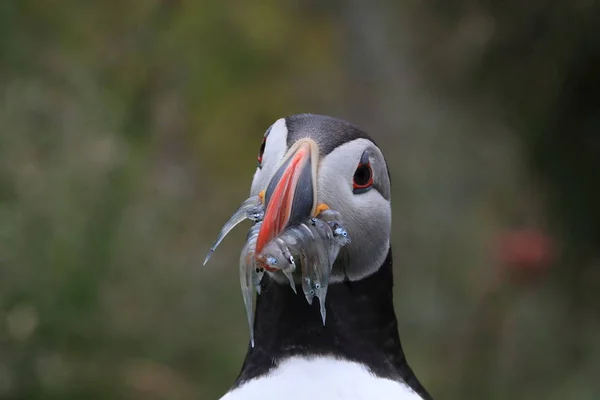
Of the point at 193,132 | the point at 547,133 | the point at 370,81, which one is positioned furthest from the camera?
the point at 370,81

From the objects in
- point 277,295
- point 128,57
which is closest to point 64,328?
point 128,57

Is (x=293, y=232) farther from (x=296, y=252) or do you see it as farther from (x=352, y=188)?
(x=352, y=188)

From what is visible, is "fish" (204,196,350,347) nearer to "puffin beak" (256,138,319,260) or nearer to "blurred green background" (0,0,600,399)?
"puffin beak" (256,138,319,260)

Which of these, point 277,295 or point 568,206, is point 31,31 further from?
point 277,295

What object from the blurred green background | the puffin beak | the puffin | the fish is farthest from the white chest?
the blurred green background

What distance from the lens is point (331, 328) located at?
1.78 meters

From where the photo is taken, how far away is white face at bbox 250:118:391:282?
167 cm

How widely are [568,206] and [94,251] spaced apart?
6.01 ft

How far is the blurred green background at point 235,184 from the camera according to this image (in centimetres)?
360

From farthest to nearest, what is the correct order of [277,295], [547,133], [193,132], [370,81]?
[370,81] → [193,132] → [547,133] → [277,295]

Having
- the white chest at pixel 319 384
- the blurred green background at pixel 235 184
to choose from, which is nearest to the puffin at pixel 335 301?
the white chest at pixel 319 384

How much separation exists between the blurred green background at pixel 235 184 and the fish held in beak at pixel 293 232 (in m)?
1.90

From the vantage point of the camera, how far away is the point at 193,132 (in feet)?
15.8

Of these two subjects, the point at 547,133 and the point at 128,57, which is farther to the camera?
the point at 128,57
